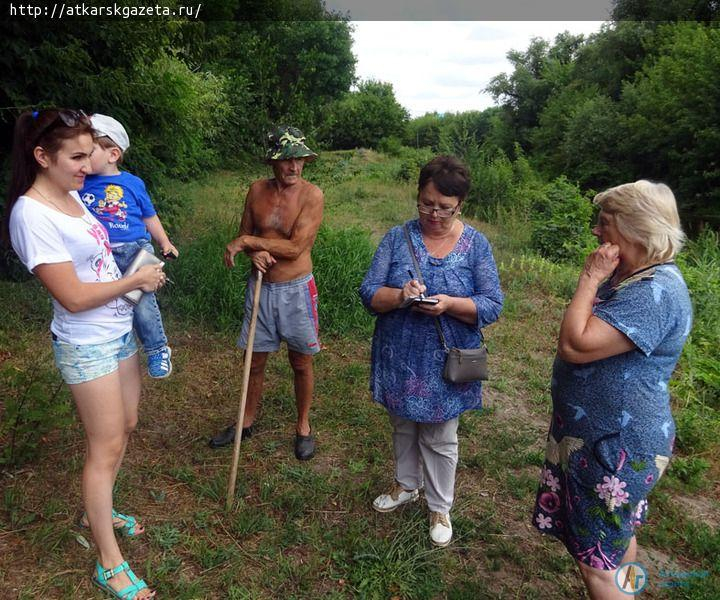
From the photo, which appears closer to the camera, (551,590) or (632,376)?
(632,376)

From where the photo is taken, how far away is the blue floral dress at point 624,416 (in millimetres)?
1777

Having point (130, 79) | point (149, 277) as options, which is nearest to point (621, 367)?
point (149, 277)

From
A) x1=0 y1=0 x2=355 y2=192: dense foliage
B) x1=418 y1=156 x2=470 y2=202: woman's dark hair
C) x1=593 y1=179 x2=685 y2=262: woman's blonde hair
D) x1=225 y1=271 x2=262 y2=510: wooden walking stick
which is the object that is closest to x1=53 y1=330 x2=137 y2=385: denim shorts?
x1=225 y1=271 x2=262 y2=510: wooden walking stick

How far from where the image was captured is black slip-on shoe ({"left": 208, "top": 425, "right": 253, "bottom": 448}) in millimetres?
3467

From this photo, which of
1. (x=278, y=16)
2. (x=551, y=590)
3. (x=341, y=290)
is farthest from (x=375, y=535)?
(x=278, y=16)

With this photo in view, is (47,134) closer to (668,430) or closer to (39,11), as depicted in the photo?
(668,430)

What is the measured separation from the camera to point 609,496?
185 cm

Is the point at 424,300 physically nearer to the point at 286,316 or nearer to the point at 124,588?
the point at 286,316

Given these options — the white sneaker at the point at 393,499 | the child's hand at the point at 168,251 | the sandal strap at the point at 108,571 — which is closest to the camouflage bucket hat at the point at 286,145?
the child's hand at the point at 168,251

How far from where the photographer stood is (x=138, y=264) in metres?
2.21

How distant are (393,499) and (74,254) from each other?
203 cm

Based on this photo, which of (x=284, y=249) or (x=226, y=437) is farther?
(x=226, y=437)

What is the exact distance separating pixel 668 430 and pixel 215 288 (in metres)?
4.42

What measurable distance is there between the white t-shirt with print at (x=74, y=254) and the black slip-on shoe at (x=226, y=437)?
4.97 ft
